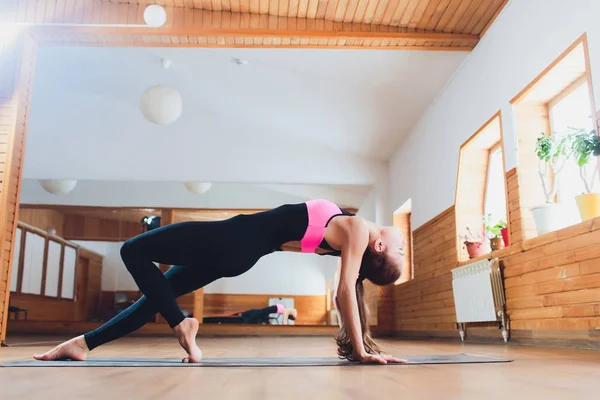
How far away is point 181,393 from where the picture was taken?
48.4 inches

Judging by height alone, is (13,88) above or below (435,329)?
above

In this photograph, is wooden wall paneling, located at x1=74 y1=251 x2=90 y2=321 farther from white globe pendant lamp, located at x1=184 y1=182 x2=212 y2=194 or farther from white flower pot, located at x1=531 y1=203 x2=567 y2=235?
white flower pot, located at x1=531 y1=203 x2=567 y2=235

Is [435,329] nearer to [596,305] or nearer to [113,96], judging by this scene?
[596,305]

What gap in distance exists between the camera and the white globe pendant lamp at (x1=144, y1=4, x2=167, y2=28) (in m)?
4.86

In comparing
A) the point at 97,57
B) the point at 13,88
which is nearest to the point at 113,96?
the point at 97,57

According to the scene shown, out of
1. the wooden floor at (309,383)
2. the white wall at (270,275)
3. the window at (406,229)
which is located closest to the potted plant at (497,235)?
the window at (406,229)

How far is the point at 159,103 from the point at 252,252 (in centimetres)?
435

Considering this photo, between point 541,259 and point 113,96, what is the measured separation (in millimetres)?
5988

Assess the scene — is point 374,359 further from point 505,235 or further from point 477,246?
point 477,246

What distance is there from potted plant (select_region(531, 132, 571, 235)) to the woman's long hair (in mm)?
1970

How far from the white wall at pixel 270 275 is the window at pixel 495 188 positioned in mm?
4260

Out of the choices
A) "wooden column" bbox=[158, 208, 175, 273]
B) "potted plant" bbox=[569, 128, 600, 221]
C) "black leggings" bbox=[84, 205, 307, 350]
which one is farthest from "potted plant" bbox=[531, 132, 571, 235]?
"wooden column" bbox=[158, 208, 175, 273]

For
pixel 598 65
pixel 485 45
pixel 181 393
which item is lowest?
pixel 181 393

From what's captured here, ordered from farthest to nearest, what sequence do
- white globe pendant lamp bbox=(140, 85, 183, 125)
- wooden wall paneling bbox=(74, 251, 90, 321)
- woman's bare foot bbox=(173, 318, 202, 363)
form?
wooden wall paneling bbox=(74, 251, 90, 321) → white globe pendant lamp bbox=(140, 85, 183, 125) → woman's bare foot bbox=(173, 318, 202, 363)
